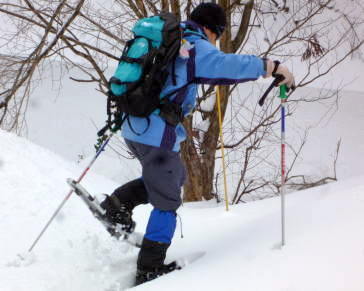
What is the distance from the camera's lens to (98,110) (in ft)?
62.3

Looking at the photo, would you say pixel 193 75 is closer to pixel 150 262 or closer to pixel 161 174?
pixel 161 174

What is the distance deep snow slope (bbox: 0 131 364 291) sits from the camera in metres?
2.15

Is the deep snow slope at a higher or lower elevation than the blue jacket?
lower

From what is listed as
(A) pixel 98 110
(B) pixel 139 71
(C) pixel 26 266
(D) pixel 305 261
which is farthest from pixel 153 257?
(A) pixel 98 110

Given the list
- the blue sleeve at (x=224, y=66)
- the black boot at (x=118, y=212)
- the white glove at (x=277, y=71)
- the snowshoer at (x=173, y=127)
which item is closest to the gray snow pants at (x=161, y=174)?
the snowshoer at (x=173, y=127)

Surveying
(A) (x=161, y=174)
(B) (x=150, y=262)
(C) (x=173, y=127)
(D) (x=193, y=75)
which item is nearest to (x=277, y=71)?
(D) (x=193, y=75)

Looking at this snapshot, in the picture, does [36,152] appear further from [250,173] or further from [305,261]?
[250,173]

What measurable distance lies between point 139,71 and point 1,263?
153 centimetres

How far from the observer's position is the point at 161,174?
8.75 ft

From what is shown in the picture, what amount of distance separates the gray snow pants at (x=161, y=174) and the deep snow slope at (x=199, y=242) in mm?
453

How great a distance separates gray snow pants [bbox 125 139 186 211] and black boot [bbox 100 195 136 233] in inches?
17.8

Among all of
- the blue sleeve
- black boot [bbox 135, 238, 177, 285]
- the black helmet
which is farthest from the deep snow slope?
the black helmet

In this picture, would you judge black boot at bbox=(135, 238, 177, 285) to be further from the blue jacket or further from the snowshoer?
the blue jacket

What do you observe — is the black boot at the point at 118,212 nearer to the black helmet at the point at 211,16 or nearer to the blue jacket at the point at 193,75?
the blue jacket at the point at 193,75
